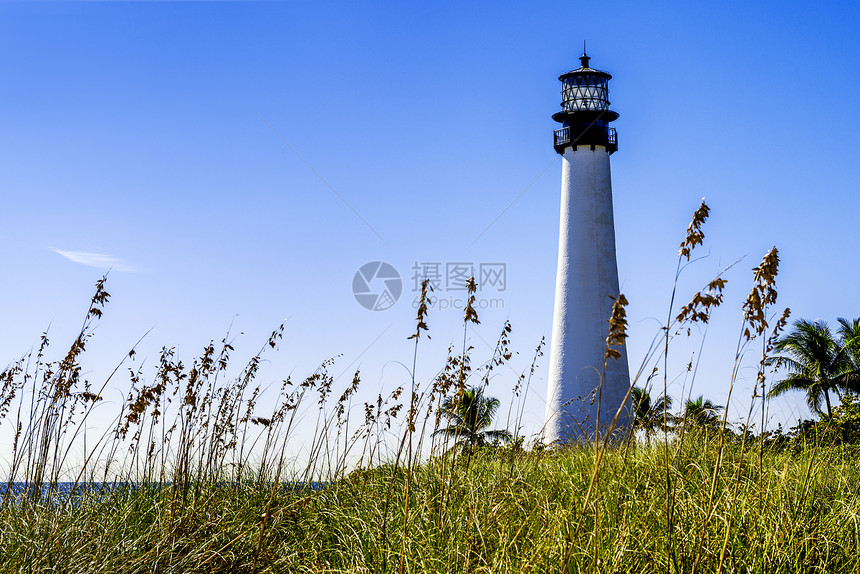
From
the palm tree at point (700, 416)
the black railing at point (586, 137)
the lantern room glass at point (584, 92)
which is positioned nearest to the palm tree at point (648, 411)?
the palm tree at point (700, 416)

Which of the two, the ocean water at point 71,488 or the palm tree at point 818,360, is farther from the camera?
the palm tree at point 818,360

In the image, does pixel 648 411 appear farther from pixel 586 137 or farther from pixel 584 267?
pixel 586 137

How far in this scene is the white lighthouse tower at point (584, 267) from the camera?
56.9 ft

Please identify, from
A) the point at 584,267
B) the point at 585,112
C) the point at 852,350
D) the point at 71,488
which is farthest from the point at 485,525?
the point at 852,350

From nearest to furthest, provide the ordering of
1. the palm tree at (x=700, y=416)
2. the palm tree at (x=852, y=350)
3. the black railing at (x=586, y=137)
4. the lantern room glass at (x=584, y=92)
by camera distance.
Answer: the palm tree at (x=700, y=416) → the black railing at (x=586, y=137) → the lantern room glass at (x=584, y=92) → the palm tree at (x=852, y=350)

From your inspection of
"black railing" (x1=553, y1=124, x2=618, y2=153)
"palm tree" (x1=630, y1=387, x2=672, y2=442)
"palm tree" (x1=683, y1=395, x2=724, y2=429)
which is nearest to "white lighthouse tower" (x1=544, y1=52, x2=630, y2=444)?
"black railing" (x1=553, y1=124, x2=618, y2=153)

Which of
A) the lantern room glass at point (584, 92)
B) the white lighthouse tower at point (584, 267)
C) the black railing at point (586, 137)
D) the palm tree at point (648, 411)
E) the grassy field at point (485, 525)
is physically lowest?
the grassy field at point (485, 525)

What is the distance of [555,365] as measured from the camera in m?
17.7

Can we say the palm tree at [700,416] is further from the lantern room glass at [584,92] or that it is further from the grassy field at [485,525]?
the lantern room glass at [584,92]

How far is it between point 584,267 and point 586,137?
3285 millimetres

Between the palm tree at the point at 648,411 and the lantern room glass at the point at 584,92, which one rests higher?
the lantern room glass at the point at 584,92

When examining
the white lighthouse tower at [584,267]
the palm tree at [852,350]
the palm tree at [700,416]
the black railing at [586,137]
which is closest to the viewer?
the palm tree at [700,416]

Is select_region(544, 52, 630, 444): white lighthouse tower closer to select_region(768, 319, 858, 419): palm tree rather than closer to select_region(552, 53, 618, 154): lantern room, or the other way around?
select_region(552, 53, 618, 154): lantern room

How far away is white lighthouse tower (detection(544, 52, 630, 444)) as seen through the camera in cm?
1733
